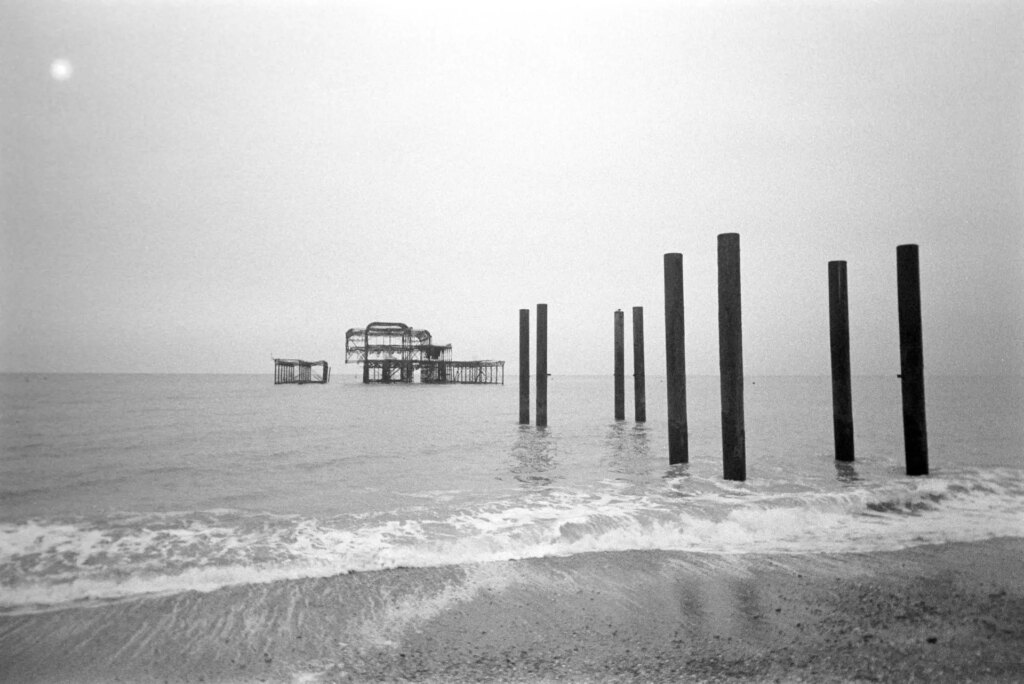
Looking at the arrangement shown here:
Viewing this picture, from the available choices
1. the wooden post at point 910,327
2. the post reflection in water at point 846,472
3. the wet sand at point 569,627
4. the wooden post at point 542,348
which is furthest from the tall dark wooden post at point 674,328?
the wooden post at point 542,348

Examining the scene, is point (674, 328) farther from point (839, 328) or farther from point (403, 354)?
point (403, 354)

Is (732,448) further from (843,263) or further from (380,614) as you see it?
(380,614)

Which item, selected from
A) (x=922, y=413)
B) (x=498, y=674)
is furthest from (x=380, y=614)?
(x=922, y=413)

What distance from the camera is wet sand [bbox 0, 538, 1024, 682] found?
3125 mm

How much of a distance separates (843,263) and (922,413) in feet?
9.68

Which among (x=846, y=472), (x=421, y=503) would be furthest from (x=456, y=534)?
(x=846, y=472)

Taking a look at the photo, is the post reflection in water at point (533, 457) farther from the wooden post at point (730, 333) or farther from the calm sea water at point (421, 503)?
the wooden post at point (730, 333)

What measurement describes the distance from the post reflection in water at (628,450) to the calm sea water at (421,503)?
0.10m

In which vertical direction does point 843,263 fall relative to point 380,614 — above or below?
above

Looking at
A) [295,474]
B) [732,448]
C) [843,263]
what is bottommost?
[295,474]

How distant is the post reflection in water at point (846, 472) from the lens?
31.7 ft

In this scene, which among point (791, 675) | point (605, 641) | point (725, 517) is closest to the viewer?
point (791, 675)

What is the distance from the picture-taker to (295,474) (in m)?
10.4

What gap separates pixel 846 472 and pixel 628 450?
465cm
